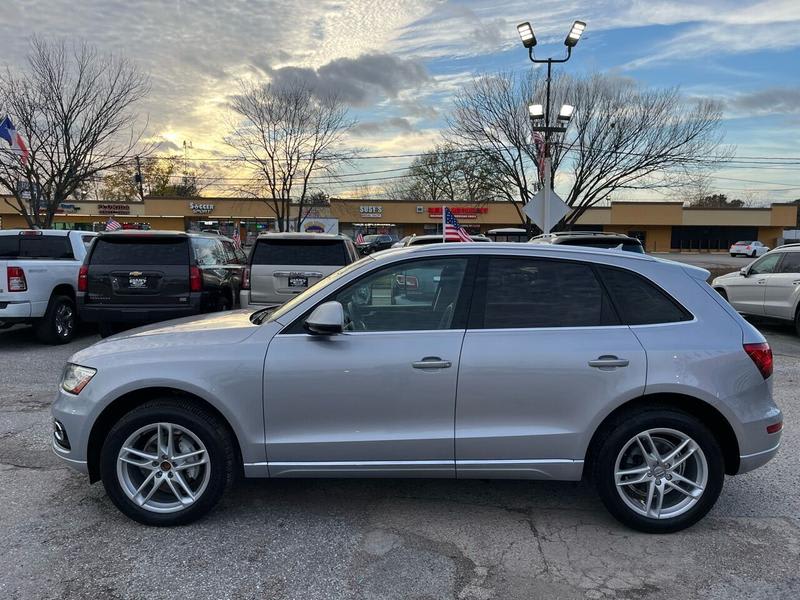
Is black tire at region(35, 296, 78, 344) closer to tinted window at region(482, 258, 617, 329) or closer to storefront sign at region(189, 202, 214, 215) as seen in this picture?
tinted window at region(482, 258, 617, 329)

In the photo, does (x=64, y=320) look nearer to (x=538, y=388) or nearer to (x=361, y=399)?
(x=361, y=399)

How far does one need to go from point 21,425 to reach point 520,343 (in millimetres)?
4708

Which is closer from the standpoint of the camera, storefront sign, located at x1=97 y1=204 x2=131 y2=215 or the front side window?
the front side window

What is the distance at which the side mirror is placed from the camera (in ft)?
10.2

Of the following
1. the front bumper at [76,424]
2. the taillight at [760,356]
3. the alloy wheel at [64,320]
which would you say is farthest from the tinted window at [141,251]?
the taillight at [760,356]

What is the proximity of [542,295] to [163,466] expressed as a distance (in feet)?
8.14

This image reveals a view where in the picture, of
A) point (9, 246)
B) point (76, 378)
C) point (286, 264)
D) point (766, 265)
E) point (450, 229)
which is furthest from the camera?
point (450, 229)

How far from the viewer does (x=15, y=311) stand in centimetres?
819

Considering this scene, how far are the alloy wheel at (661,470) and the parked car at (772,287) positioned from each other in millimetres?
8579

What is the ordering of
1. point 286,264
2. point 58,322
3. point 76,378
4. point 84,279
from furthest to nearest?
point 58,322 < point 286,264 < point 84,279 < point 76,378

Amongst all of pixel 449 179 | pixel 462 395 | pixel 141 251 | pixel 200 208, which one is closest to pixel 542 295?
pixel 462 395

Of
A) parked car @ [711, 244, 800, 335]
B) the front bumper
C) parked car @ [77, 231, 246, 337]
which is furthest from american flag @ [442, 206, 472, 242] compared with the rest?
the front bumper

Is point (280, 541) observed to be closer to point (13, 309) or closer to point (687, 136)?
point (13, 309)

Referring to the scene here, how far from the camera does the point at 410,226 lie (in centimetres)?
5462
